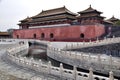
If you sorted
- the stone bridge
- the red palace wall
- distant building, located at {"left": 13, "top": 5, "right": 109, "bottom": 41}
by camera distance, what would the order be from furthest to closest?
distant building, located at {"left": 13, "top": 5, "right": 109, "bottom": 41} < the red palace wall < the stone bridge

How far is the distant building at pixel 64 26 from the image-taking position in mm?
32125

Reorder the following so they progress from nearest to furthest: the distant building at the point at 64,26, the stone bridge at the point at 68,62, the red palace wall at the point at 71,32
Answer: the stone bridge at the point at 68,62 < the red palace wall at the point at 71,32 < the distant building at the point at 64,26

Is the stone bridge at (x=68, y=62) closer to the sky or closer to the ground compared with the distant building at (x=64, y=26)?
closer to the ground

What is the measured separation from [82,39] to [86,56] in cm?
1522

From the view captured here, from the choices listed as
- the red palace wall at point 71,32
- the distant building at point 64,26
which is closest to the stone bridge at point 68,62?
the red palace wall at point 71,32

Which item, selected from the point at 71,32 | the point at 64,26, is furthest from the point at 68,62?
the point at 64,26

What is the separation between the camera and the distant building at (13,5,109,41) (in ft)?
105

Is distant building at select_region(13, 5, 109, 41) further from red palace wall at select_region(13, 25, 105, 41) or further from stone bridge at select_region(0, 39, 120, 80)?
stone bridge at select_region(0, 39, 120, 80)

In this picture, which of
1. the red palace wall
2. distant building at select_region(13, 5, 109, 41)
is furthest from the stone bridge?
distant building at select_region(13, 5, 109, 41)

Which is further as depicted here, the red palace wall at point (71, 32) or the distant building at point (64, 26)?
the distant building at point (64, 26)

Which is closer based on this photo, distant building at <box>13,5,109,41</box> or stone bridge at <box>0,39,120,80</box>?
stone bridge at <box>0,39,120,80</box>

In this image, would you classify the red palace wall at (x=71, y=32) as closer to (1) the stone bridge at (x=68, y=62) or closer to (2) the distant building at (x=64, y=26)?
(2) the distant building at (x=64, y=26)

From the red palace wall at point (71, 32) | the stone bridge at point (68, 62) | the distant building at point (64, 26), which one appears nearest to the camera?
the stone bridge at point (68, 62)

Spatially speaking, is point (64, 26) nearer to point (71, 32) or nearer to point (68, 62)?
point (71, 32)
